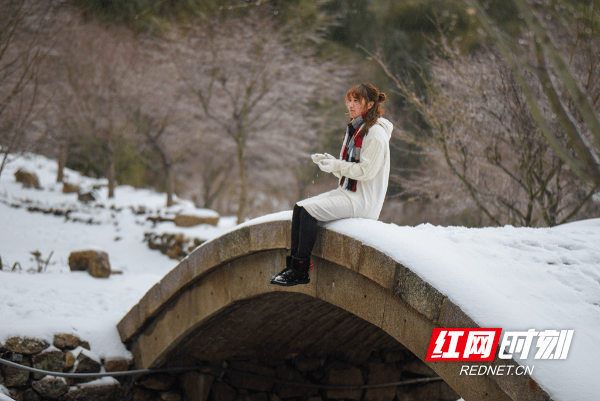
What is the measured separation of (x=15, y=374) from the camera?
575 cm

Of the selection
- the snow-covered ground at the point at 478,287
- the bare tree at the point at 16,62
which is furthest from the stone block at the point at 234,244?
the bare tree at the point at 16,62

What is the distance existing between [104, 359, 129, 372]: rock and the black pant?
3.64 metres

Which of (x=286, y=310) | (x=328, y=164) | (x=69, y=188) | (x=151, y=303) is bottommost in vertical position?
(x=69, y=188)

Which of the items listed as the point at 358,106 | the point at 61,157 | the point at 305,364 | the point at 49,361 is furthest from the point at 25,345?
the point at 61,157

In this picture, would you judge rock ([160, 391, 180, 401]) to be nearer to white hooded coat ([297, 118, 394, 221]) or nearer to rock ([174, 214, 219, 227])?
white hooded coat ([297, 118, 394, 221])

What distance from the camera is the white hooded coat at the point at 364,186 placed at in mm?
3807

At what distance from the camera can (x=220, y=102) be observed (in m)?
17.3

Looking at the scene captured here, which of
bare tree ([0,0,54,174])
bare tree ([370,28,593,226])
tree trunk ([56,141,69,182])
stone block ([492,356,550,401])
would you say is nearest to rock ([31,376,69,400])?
bare tree ([0,0,54,174])

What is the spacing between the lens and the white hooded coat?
3.81 metres

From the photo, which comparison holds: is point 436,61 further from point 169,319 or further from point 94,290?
point 94,290

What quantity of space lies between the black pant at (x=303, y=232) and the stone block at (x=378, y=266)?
0.40 m

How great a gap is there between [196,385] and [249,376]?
689mm

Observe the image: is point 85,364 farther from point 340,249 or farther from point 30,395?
point 340,249

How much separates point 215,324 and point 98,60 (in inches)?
507
